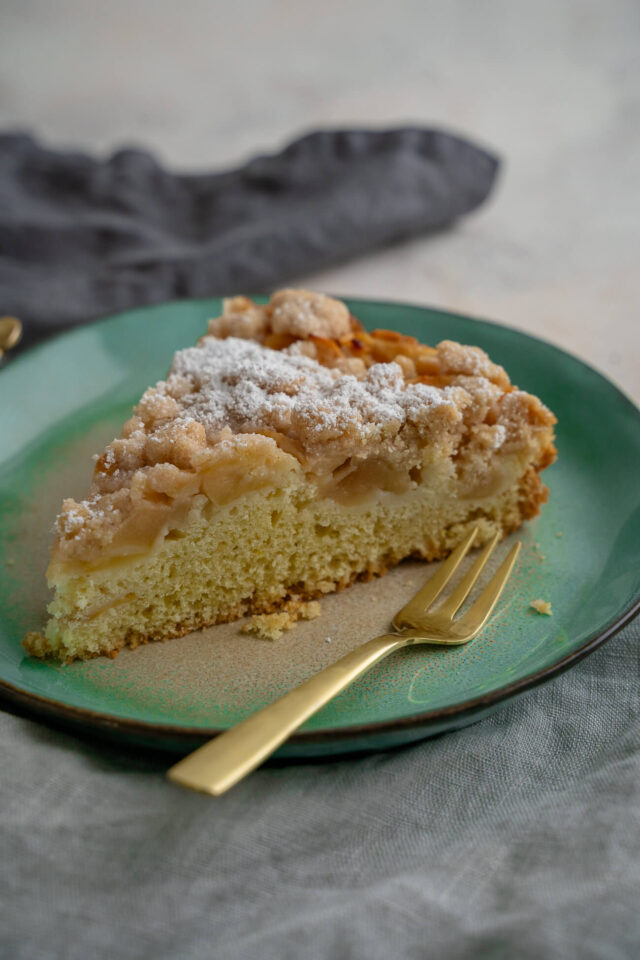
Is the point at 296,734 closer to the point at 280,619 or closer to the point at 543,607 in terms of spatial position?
the point at 280,619

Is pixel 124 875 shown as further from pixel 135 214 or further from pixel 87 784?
pixel 135 214

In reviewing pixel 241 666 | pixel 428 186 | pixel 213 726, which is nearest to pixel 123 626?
pixel 241 666

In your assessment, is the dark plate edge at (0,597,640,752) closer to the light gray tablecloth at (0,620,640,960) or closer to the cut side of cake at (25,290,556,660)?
the light gray tablecloth at (0,620,640,960)

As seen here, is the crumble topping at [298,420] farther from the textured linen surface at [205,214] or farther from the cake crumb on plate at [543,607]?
the textured linen surface at [205,214]

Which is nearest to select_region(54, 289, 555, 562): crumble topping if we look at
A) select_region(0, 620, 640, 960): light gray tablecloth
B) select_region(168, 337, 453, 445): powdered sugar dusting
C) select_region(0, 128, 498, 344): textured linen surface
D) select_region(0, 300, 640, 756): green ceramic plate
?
select_region(168, 337, 453, 445): powdered sugar dusting

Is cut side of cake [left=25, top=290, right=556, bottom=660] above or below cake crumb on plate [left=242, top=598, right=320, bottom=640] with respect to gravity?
above

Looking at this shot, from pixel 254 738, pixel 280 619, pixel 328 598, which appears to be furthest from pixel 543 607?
pixel 254 738
